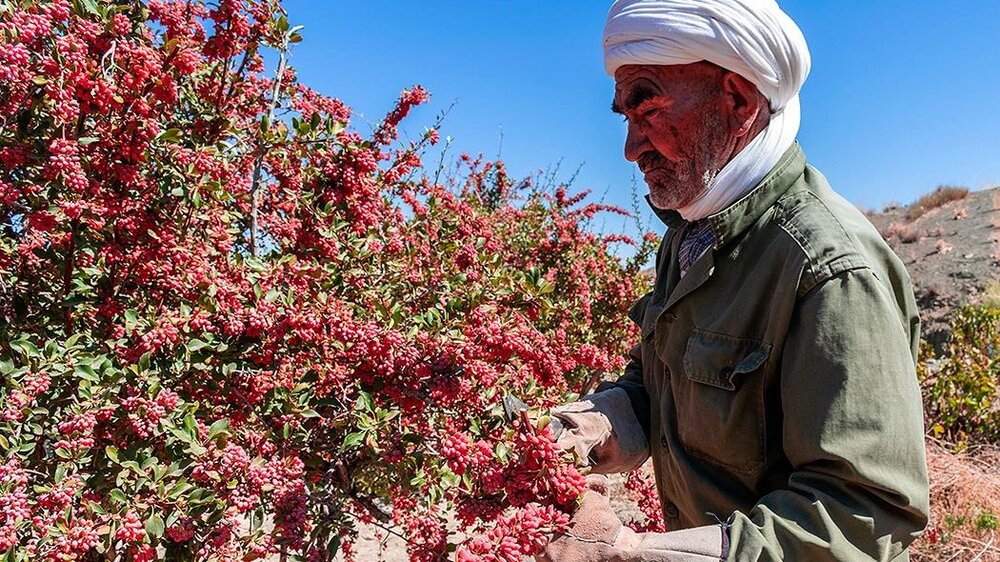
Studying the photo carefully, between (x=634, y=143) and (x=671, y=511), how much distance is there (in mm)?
1005

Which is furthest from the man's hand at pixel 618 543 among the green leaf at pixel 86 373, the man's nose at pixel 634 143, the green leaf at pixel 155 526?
the green leaf at pixel 86 373

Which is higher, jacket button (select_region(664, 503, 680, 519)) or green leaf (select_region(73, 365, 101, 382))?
green leaf (select_region(73, 365, 101, 382))

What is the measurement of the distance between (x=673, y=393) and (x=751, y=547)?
2.00ft

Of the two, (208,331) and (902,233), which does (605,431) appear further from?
(902,233)

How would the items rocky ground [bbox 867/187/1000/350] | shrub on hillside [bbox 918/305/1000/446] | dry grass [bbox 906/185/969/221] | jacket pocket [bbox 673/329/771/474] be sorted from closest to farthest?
jacket pocket [bbox 673/329/771/474] → shrub on hillside [bbox 918/305/1000/446] → rocky ground [bbox 867/187/1000/350] → dry grass [bbox 906/185/969/221]

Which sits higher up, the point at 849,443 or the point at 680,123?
the point at 680,123

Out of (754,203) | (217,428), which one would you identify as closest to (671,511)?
(754,203)

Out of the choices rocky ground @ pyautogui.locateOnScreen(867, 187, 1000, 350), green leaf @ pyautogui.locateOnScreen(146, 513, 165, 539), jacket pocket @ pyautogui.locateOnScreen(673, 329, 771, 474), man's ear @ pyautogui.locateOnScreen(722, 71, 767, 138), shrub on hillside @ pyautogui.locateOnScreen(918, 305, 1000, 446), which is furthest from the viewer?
rocky ground @ pyautogui.locateOnScreen(867, 187, 1000, 350)

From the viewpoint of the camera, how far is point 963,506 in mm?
5211

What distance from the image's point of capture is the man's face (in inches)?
60.1

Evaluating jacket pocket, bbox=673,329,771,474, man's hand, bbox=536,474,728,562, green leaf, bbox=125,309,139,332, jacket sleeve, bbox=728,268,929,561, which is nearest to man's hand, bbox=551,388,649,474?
jacket pocket, bbox=673,329,771,474

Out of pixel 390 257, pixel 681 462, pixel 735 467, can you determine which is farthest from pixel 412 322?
pixel 735 467

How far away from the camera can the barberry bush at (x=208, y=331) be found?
1.93 metres

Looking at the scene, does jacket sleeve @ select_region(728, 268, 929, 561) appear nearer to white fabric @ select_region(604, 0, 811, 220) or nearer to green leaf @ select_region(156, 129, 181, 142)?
white fabric @ select_region(604, 0, 811, 220)
